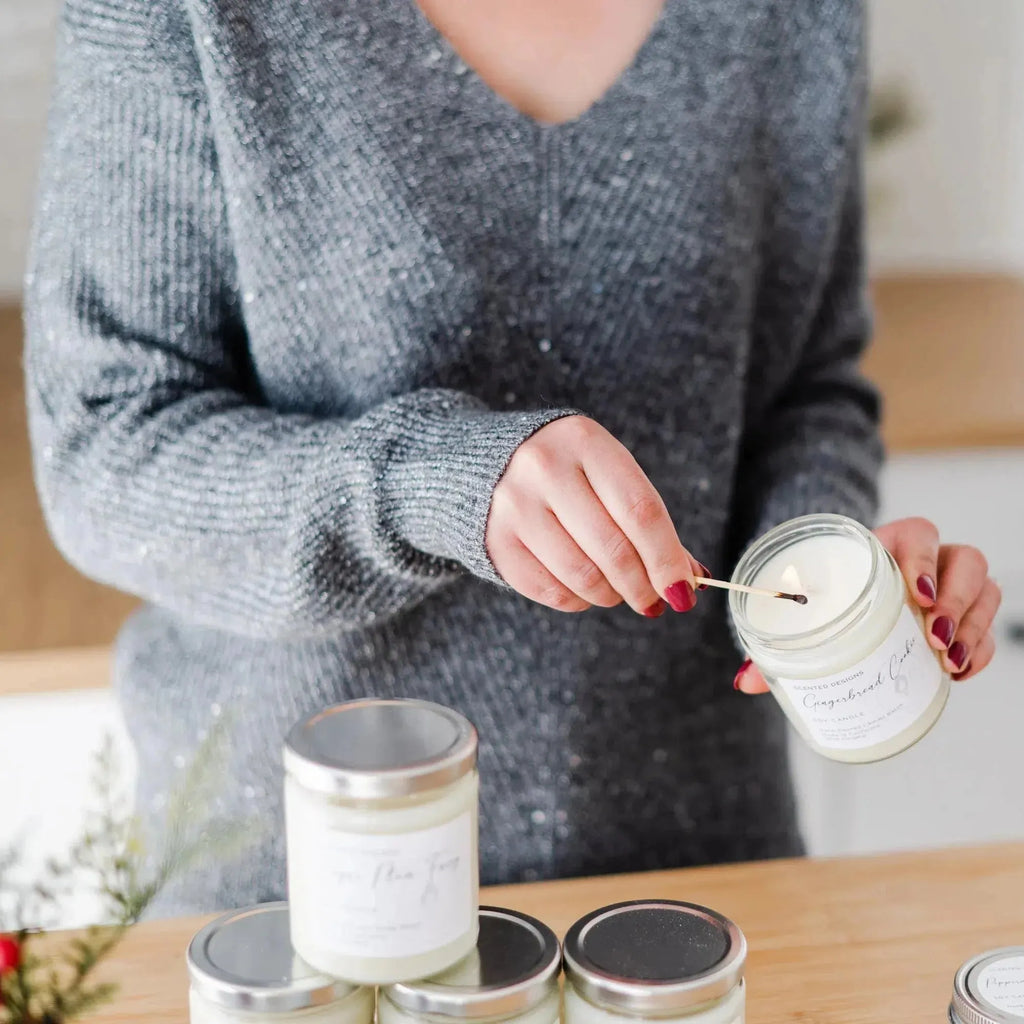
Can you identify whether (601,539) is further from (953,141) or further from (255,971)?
(953,141)

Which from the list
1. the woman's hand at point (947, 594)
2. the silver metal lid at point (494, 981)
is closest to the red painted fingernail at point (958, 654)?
the woman's hand at point (947, 594)

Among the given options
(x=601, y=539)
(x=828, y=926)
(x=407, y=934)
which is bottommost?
(x=828, y=926)

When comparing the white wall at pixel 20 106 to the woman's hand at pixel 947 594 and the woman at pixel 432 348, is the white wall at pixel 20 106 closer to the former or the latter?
the woman at pixel 432 348

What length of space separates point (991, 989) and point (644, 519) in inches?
9.5

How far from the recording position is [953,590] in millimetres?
Result: 612

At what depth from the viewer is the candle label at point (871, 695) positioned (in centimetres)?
52

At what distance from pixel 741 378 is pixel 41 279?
406 millimetres

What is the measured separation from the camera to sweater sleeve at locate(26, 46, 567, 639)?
63 centimetres

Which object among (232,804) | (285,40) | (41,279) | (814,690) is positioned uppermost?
(285,40)

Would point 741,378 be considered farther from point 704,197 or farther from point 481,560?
point 481,560

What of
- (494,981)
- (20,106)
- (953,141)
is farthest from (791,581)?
(953,141)

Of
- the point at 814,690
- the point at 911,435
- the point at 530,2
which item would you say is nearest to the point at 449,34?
the point at 530,2

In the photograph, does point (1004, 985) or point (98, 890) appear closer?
point (98, 890)

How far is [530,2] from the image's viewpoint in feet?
2.46
